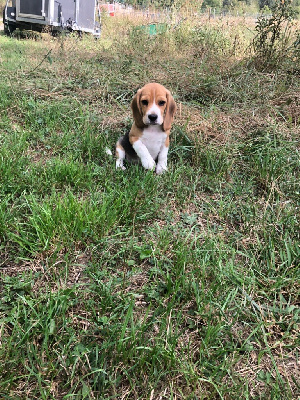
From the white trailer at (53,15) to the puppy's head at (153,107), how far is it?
941 centimetres

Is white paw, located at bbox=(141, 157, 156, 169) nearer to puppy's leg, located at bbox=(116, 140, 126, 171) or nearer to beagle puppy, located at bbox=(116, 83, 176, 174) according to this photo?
beagle puppy, located at bbox=(116, 83, 176, 174)

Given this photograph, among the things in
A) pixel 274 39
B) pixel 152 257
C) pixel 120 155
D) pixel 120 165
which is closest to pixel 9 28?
pixel 274 39

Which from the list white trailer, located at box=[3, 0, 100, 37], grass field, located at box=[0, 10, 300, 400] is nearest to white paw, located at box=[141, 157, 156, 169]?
grass field, located at box=[0, 10, 300, 400]

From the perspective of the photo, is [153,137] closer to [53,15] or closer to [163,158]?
[163,158]

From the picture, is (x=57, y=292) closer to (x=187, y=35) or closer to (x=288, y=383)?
(x=288, y=383)

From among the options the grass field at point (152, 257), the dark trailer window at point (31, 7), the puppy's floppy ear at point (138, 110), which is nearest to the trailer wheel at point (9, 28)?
the dark trailer window at point (31, 7)

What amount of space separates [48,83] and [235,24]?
356cm

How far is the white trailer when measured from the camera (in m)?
11.0

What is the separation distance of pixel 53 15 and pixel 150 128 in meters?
11.0

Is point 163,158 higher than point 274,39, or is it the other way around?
point 274,39

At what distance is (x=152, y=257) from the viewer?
187 cm

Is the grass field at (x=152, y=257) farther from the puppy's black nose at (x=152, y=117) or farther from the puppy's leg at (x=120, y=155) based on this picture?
the puppy's black nose at (x=152, y=117)

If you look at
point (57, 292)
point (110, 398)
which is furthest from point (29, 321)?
point (110, 398)

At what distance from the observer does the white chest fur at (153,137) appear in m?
2.79
